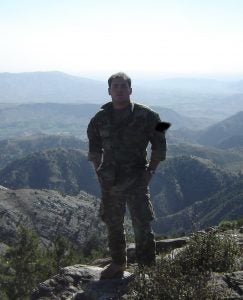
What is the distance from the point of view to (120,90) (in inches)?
360

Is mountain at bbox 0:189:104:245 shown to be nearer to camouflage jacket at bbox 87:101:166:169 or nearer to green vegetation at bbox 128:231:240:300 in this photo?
camouflage jacket at bbox 87:101:166:169

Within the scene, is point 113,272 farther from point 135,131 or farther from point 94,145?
point 135,131

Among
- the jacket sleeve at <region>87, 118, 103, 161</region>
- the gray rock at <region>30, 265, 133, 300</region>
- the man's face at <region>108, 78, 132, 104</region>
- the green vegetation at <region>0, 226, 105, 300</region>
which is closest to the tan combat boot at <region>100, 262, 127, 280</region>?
the gray rock at <region>30, 265, 133, 300</region>

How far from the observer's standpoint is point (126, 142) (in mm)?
9336

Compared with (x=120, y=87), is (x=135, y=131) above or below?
below

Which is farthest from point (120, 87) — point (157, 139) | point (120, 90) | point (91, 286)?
point (91, 286)

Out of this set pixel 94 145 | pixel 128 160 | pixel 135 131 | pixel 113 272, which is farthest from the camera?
pixel 94 145

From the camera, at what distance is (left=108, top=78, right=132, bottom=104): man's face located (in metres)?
9.12

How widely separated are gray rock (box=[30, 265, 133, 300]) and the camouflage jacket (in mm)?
2524

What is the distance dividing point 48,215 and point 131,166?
561 feet

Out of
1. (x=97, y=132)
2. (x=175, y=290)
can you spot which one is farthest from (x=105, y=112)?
(x=175, y=290)

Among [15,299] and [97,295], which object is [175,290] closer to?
[97,295]

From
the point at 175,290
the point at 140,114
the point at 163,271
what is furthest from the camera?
the point at 140,114

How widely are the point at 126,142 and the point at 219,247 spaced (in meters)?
2.92
